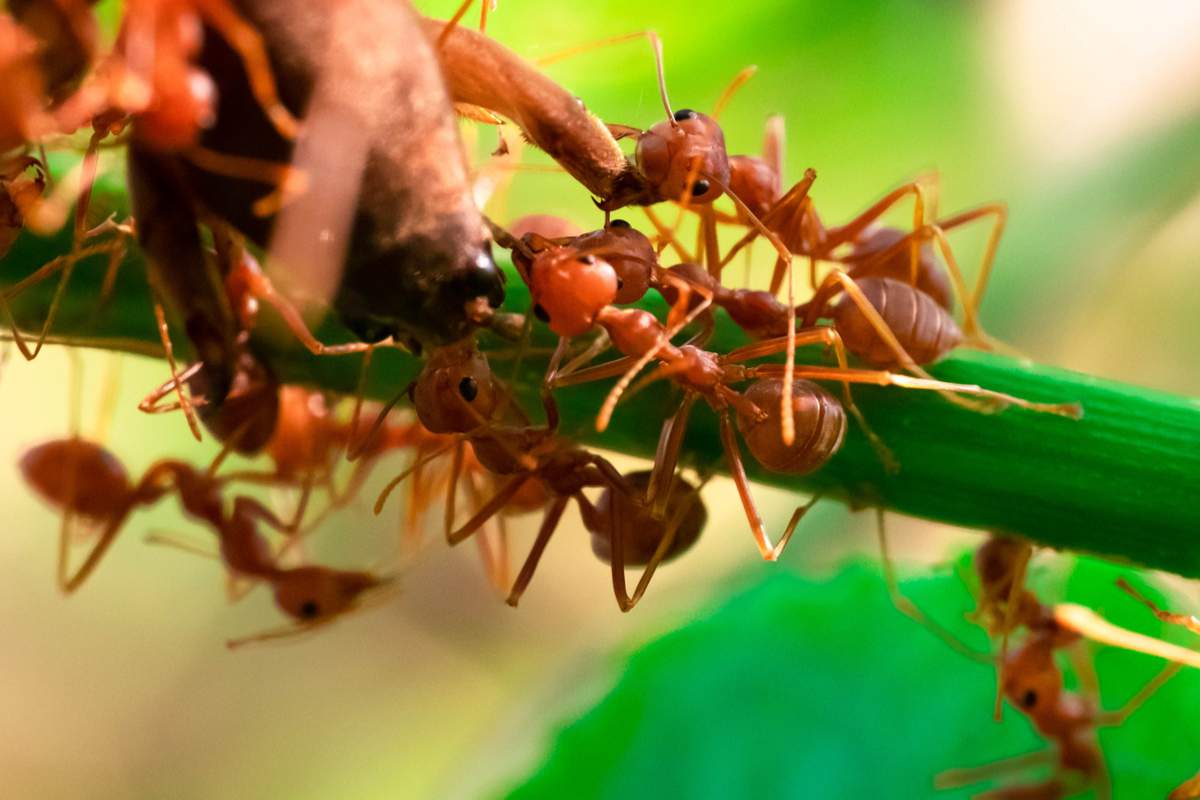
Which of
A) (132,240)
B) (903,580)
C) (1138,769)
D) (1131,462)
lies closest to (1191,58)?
(903,580)

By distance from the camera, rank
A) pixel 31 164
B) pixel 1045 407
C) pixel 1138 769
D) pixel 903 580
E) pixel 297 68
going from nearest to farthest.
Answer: pixel 297 68 → pixel 31 164 → pixel 1045 407 → pixel 1138 769 → pixel 903 580

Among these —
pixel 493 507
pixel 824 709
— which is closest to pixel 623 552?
pixel 493 507

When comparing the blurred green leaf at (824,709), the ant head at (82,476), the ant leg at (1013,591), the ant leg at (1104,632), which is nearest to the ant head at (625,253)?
the ant leg at (1104,632)

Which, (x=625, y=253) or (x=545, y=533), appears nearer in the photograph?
(x=625, y=253)

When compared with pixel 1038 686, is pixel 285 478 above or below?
above

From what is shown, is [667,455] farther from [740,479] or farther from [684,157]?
[684,157]

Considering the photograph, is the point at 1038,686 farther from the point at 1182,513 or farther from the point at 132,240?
the point at 132,240
